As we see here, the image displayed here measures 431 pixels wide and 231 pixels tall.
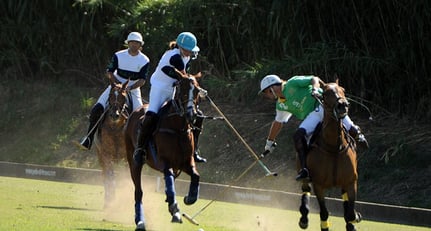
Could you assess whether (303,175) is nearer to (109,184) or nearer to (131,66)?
(109,184)

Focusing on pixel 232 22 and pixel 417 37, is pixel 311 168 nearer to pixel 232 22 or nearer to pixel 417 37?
pixel 417 37

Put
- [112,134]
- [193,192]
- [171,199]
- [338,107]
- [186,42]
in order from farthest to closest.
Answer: [112,134]
[186,42]
[193,192]
[171,199]
[338,107]

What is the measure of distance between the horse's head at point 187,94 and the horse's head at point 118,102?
8.40 ft

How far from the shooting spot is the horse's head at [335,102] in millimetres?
9477

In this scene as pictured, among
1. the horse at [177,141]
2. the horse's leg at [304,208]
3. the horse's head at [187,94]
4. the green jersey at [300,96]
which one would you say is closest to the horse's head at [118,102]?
the horse at [177,141]

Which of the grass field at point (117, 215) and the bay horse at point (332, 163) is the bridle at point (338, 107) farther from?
the grass field at point (117, 215)

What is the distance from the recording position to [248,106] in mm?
20312

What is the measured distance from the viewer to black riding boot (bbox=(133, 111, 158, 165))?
34.8ft

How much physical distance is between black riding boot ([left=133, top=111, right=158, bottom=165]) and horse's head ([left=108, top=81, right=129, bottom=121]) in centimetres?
189

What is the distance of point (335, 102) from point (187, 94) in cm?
159

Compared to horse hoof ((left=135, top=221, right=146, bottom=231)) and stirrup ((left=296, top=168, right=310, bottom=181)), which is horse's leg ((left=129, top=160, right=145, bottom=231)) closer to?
horse hoof ((left=135, top=221, right=146, bottom=231))

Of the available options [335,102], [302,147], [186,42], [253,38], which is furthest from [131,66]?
[253,38]

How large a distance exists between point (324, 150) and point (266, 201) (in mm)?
4459

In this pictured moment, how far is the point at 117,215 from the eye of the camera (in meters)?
11.9
